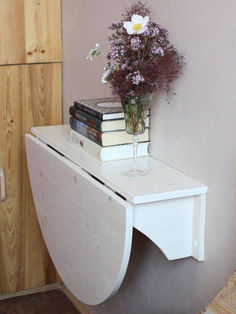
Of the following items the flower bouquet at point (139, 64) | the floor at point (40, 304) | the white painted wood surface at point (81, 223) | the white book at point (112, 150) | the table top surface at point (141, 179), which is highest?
the flower bouquet at point (139, 64)

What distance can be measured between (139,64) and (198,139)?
0.28 m

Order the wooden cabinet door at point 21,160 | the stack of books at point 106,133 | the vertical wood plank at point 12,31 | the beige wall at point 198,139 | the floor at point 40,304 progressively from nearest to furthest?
1. the beige wall at point 198,139
2. the stack of books at point 106,133
3. the vertical wood plank at point 12,31
4. the wooden cabinet door at point 21,160
5. the floor at point 40,304

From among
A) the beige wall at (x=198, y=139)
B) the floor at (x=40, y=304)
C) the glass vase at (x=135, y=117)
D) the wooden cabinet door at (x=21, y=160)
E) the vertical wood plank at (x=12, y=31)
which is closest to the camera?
the beige wall at (x=198, y=139)

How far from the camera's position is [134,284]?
208cm

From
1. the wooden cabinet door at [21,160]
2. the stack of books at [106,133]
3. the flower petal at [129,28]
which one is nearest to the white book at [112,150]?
the stack of books at [106,133]

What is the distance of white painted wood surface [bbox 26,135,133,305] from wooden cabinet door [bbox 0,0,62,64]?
459 millimetres

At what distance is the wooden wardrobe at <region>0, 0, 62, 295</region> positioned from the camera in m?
2.38

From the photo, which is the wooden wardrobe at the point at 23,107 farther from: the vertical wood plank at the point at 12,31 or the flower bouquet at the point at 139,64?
the flower bouquet at the point at 139,64

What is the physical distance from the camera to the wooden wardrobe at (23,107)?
2.38 metres

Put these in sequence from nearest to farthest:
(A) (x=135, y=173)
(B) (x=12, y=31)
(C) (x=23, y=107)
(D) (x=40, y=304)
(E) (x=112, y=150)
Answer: (A) (x=135, y=173)
(E) (x=112, y=150)
(B) (x=12, y=31)
(C) (x=23, y=107)
(D) (x=40, y=304)

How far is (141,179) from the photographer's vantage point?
1.61 meters

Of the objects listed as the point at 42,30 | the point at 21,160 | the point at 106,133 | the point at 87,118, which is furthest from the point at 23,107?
the point at 106,133

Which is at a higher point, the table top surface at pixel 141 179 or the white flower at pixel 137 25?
the white flower at pixel 137 25

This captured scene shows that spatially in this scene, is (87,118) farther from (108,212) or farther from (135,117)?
(108,212)
